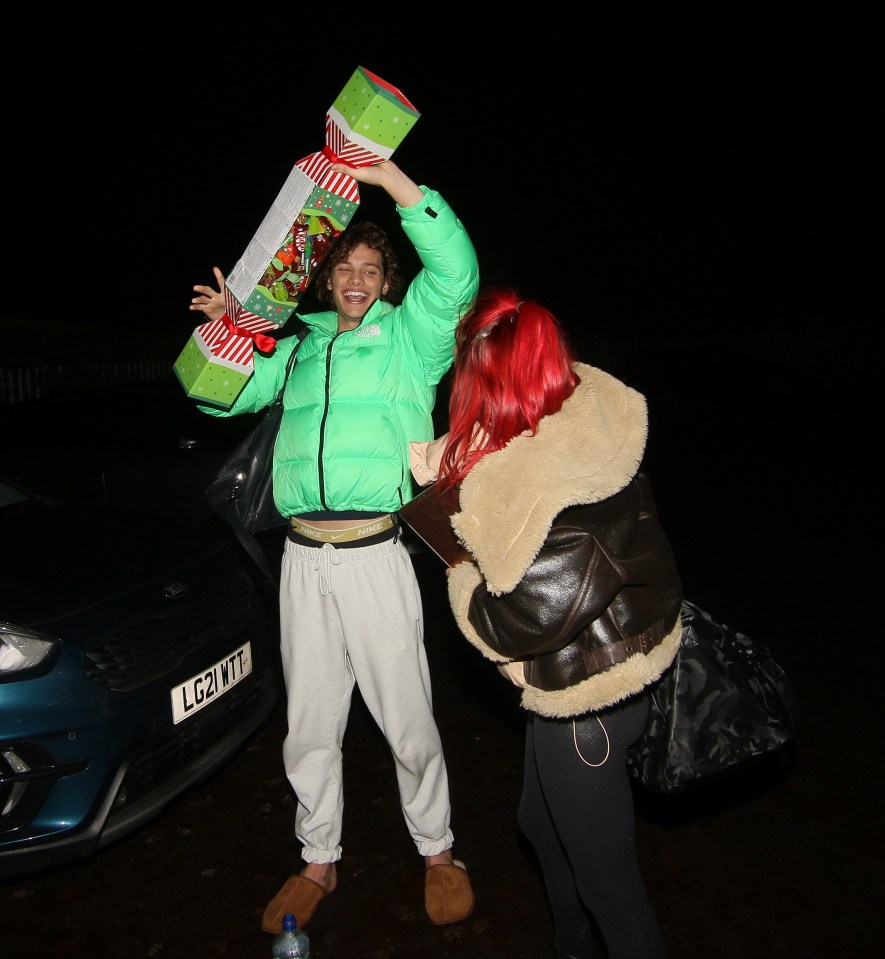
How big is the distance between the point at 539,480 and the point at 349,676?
4.41ft

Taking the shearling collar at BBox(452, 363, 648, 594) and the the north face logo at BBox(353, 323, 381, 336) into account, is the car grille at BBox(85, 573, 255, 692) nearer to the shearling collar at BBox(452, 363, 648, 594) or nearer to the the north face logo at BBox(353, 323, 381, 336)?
the the north face logo at BBox(353, 323, 381, 336)

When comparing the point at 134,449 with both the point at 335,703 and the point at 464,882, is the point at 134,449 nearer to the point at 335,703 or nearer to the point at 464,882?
the point at 335,703

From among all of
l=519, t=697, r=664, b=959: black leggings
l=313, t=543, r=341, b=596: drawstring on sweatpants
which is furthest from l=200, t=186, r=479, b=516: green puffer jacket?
l=519, t=697, r=664, b=959: black leggings

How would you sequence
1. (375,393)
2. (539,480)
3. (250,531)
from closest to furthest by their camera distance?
(539,480) < (375,393) < (250,531)

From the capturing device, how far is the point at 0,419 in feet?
18.0

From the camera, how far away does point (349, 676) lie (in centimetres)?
290

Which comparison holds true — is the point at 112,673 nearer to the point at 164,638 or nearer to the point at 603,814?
the point at 164,638

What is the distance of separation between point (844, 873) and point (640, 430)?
1985 mm

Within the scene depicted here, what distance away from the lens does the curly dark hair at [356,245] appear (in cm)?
294

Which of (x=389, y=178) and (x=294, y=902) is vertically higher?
(x=389, y=178)

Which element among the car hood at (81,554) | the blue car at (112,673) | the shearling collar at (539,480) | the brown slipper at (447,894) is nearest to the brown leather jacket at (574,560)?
the shearling collar at (539,480)

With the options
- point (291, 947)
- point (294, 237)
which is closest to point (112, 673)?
point (291, 947)

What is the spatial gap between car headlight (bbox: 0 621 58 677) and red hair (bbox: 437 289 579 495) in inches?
61.8

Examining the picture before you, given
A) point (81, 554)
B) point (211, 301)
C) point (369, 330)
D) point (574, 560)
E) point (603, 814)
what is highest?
point (574, 560)
